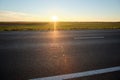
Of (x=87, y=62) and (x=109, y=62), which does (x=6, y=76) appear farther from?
(x=109, y=62)

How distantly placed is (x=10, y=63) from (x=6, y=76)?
140 cm

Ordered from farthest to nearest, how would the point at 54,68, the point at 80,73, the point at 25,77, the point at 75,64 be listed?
1. the point at 75,64
2. the point at 54,68
3. the point at 80,73
4. the point at 25,77

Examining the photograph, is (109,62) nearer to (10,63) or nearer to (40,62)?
(40,62)

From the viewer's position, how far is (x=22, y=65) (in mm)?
6141

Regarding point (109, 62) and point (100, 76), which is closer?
point (100, 76)

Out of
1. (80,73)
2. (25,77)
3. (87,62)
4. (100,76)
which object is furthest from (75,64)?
(25,77)

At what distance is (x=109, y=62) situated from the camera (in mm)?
6625

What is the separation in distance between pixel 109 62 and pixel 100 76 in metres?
1.79

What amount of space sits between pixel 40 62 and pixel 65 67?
1.05 metres

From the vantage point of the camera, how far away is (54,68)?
19.0ft

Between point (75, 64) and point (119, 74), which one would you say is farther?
point (75, 64)

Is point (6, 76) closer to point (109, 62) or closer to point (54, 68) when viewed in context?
point (54, 68)

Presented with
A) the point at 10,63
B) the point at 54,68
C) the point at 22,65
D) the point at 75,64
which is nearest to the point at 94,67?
the point at 75,64

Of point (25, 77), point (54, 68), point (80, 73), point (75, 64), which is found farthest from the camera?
point (75, 64)
